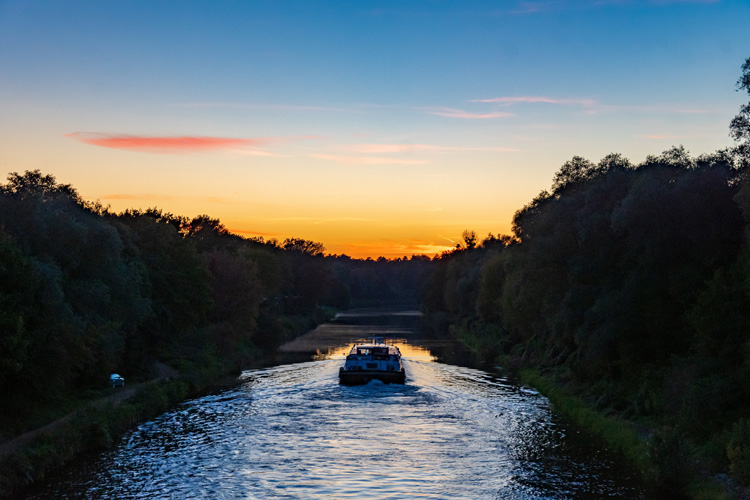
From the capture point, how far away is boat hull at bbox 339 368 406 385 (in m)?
53.3

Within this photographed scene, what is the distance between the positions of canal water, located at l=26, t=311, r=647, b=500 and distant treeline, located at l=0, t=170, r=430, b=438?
4.92 metres

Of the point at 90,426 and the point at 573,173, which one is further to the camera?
the point at 573,173

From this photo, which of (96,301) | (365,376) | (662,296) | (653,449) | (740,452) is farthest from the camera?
(365,376)

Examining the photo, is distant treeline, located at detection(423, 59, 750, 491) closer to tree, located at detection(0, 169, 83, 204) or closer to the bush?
the bush

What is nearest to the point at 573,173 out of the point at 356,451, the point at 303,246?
the point at 356,451

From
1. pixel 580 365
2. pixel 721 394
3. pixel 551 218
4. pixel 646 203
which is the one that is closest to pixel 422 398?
pixel 580 365

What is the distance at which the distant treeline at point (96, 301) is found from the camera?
31266mm

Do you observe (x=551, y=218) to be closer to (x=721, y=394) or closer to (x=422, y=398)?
(x=422, y=398)

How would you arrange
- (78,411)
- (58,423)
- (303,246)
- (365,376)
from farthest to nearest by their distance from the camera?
(303,246), (365,376), (78,411), (58,423)

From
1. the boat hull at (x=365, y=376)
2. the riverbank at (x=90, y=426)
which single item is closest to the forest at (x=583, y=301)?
the riverbank at (x=90, y=426)

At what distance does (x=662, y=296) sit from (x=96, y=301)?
29.7 m

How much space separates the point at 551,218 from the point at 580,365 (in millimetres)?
9760

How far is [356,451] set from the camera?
3241 centimetres

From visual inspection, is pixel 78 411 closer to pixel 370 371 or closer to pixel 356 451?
pixel 356 451
